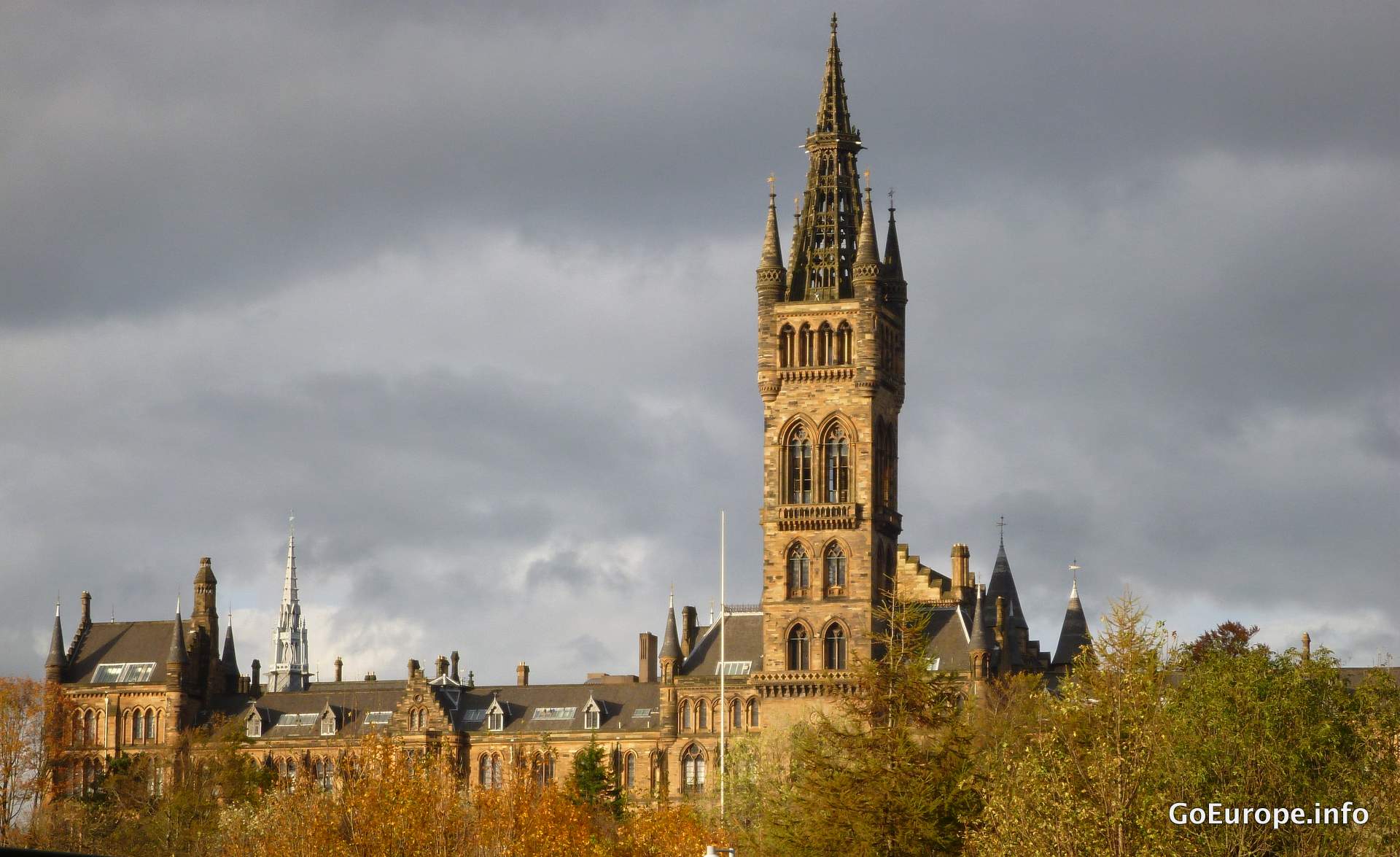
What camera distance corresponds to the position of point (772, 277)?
138 metres

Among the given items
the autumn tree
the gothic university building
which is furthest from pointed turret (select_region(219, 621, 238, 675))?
the autumn tree

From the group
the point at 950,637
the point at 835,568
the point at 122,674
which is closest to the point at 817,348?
the point at 835,568

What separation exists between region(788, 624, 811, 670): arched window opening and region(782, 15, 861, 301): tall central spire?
59.4ft

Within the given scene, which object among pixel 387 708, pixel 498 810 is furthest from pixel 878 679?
pixel 387 708

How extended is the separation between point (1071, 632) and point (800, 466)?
2159 cm

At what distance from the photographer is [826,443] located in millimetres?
135625

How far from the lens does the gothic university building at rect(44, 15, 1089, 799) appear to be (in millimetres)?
134375

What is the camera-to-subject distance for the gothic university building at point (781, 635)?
441ft

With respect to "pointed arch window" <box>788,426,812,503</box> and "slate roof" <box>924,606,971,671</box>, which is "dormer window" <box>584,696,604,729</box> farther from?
"pointed arch window" <box>788,426,812,503</box>

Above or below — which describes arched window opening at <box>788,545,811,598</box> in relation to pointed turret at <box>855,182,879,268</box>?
below

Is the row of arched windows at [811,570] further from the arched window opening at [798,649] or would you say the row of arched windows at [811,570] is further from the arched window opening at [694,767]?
the arched window opening at [694,767]

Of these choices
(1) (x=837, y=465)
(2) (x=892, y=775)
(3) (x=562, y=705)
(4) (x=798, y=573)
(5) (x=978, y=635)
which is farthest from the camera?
(3) (x=562, y=705)

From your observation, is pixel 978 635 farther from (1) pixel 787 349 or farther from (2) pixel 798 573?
(1) pixel 787 349

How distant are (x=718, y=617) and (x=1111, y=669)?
6750cm
